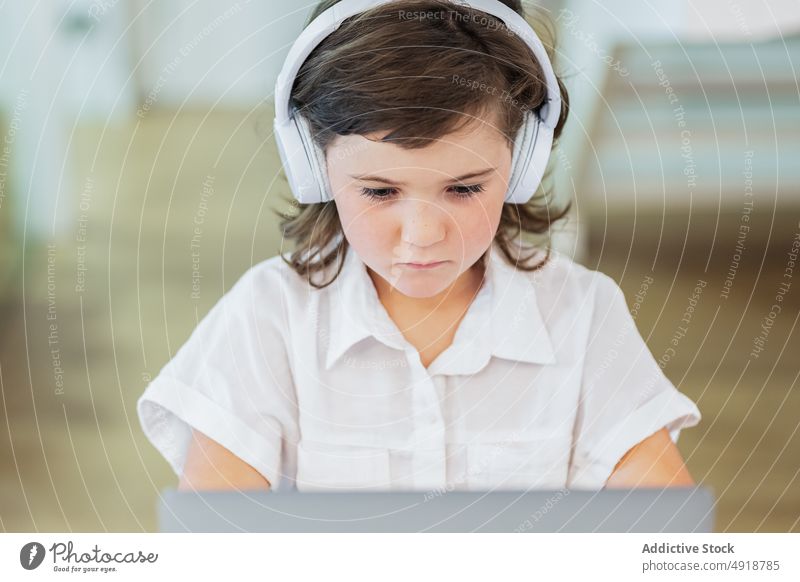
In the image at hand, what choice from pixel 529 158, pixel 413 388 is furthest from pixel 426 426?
pixel 529 158

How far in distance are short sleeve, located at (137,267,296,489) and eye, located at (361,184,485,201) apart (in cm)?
13

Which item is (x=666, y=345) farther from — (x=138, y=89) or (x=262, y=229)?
(x=138, y=89)

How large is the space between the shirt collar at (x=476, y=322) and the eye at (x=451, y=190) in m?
0.08

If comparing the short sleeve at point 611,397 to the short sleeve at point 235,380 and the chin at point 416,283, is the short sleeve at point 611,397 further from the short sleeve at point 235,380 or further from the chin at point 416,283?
the short sleeve at point 235,380

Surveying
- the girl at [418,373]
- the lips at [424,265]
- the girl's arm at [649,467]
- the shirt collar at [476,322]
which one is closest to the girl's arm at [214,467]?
the girl at [418,373]

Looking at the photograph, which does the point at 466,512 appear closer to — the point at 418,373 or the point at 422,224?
the point at 418,373

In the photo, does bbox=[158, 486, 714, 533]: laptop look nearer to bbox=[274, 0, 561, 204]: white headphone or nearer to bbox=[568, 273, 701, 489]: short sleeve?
bbox=[568, 273, 701, 489]: short sleeve

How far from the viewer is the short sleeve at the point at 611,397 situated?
0.82m

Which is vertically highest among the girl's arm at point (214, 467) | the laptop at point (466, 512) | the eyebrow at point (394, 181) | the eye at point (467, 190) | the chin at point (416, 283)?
the eyebrow at point (394, 181)

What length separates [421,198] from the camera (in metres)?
0.72

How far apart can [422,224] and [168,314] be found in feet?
0.79

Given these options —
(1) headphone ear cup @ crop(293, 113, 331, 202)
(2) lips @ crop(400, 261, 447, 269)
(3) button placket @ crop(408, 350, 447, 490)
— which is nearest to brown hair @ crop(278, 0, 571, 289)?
(1) headphone ear cup @ crop(293, 113, 331, 202)
